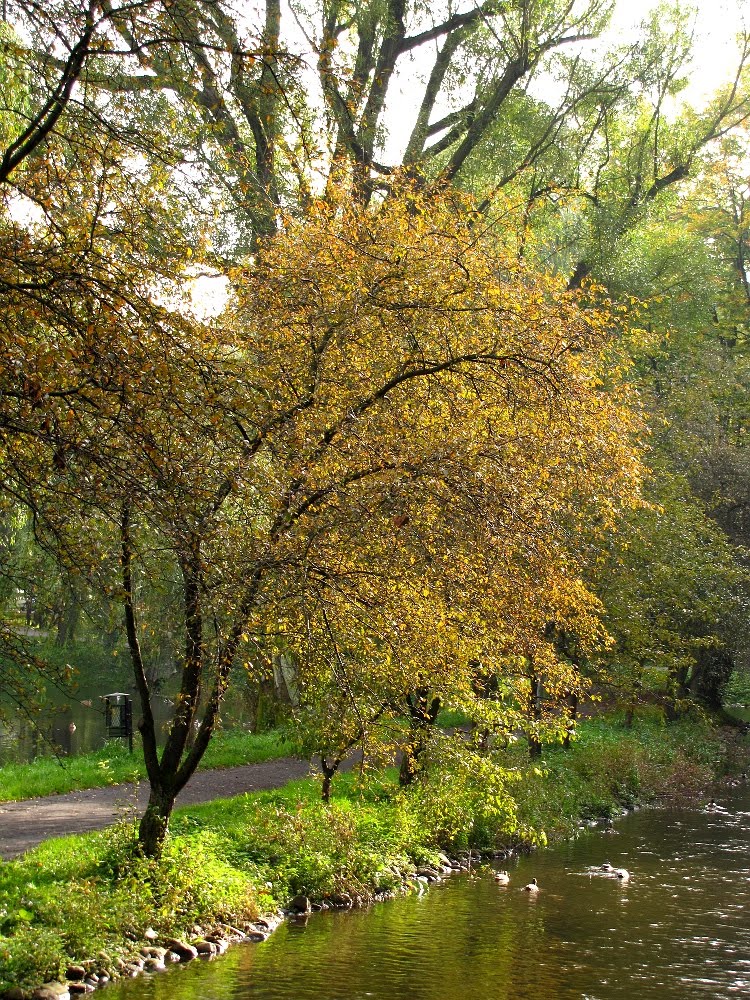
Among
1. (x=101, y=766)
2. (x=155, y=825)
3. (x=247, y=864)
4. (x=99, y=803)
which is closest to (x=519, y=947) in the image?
(x=247, y=864)

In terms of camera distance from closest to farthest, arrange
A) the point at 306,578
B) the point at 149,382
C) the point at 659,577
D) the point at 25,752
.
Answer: the point at 149,382
the point at 306,578
the point at 659,577
the point at 25,752

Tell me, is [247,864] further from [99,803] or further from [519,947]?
[99,803]

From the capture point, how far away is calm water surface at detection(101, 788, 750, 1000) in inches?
409

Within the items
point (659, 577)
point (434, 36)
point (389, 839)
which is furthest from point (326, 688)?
point (434, 36)

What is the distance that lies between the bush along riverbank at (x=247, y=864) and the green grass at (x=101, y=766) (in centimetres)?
176

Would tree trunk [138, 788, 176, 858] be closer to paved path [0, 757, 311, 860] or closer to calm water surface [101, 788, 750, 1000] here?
paved path [0, 757, 311, 860]

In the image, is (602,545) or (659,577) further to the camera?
(659,577)

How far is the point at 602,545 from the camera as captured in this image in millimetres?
23656

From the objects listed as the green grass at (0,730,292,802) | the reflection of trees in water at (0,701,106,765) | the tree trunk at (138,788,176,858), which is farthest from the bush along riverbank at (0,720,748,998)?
the reflection of trees in water at (0,701,106,765)

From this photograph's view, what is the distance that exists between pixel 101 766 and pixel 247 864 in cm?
259

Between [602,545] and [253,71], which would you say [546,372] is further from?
[602,545]

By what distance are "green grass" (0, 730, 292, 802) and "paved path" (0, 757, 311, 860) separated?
0.80 feet

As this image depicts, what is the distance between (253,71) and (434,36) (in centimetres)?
1808

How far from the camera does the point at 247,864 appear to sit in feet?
44.6
